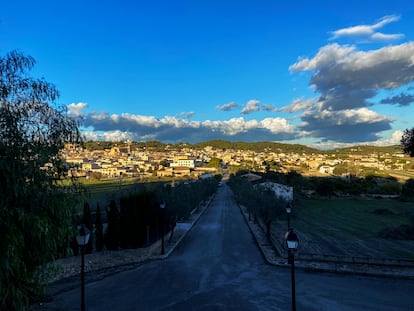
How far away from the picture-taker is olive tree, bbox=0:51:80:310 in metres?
7.52

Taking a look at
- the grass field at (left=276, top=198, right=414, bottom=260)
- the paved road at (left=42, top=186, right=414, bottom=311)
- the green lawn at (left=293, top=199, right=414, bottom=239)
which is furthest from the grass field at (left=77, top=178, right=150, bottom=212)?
the green lawn at (left=293, top=199, right=414, bottom=239)

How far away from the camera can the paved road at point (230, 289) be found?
38.9ft

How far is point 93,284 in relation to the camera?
579 inches

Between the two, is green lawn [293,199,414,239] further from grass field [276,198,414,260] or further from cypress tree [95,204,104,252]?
cypress tree [95,204,104,252]

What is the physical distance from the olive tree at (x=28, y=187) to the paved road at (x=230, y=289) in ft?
12.2

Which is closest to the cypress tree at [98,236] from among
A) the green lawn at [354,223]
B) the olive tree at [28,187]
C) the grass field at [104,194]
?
the grass field at [104,194]

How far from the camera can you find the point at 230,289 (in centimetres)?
1368

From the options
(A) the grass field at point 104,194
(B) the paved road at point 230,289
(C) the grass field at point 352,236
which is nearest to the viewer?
(A) the grass field at point 104,194

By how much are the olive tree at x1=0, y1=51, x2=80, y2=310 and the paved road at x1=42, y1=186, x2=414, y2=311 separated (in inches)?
147

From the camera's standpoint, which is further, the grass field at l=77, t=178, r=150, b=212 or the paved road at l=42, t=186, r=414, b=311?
the paved road at l=42, t=186, r=414, b=311

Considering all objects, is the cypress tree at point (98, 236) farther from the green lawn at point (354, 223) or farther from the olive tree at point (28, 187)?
the green lawn at point (354, 223)

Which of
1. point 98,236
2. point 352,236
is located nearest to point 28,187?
point 98,236

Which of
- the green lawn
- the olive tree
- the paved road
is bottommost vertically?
the green lawn

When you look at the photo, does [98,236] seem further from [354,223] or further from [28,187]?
[354,223]
